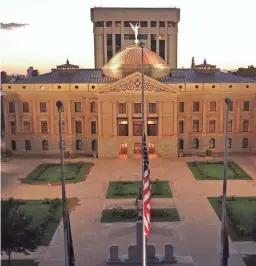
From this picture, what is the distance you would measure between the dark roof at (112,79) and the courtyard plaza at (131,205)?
14.2 metres

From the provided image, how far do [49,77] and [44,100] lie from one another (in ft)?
21.1

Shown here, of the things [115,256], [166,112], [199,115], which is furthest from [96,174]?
[115,256]

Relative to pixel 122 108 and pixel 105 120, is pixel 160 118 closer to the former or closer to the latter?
pixel 122 108

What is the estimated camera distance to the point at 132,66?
73250 mm

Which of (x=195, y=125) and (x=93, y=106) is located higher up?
(x=93, y=106)

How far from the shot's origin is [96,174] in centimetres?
5728

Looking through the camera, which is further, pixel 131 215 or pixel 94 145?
pixel 94 145

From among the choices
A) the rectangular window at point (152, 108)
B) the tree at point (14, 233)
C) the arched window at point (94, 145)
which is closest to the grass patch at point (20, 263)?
the tree at point (14, 233)

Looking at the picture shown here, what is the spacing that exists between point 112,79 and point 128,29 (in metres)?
31.3

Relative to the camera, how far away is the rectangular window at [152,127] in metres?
67.2

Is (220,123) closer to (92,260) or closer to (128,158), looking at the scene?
(128,158)

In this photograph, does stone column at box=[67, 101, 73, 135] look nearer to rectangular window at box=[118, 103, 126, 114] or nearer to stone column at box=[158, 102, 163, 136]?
rectangular window at box=[118, 103, 126, 114]

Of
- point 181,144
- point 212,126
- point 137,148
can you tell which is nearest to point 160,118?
point 137,148

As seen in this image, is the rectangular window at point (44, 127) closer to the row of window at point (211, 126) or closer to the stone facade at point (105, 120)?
the stone facade at point (105, 120)
